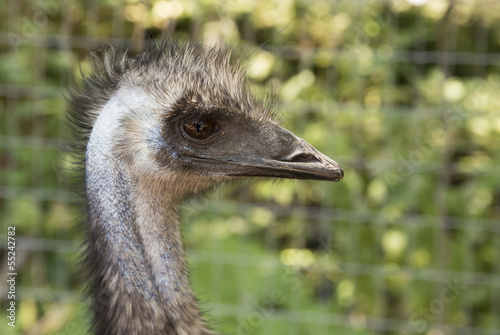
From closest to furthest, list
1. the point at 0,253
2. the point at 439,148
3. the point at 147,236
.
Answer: the point at 147,236 → the point at 439,148 → the point at 0,253

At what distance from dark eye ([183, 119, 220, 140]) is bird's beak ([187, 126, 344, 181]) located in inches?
2.7

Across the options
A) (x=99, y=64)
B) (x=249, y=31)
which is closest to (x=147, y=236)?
(x=99, y=64)

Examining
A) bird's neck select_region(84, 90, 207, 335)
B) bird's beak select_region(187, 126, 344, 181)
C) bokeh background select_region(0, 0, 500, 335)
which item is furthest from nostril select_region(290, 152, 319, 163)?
bokeh background select_region(0, 0, 500, 335)

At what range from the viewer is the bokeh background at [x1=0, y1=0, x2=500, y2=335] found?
3.17 meters

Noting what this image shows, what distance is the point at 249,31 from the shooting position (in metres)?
3.30

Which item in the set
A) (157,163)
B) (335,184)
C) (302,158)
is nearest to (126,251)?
(157,163)

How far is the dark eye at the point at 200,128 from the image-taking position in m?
1.60

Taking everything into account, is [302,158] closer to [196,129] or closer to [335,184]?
[196,129]

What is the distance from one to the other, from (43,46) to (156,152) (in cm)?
202

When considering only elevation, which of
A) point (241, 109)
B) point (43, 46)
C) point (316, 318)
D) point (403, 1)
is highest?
point (403, 1)

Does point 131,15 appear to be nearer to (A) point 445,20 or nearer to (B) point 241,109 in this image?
(A) point 445,20

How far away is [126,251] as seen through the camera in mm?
1536

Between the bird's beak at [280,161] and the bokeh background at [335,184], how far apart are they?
1.52 meters

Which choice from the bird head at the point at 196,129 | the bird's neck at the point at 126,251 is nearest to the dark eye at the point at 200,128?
the bird head at the point at 196,129
